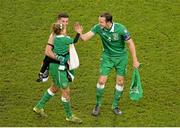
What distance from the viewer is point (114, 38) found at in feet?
35.8

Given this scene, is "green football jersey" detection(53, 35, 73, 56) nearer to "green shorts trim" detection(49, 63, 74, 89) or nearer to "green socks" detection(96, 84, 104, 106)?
"green shorts trim" detection(49, 63, 74, 89)

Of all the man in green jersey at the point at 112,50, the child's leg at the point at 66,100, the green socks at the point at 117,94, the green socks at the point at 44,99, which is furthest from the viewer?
the green socks at the point at 117,94

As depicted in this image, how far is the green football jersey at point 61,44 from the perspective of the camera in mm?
10406

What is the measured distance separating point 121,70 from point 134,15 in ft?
18.0

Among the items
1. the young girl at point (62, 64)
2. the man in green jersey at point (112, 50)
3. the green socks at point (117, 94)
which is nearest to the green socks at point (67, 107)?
the young girl at point (62, 64)

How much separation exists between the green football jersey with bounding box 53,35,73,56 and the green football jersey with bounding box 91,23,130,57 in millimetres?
852

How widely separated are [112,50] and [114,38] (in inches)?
11.5

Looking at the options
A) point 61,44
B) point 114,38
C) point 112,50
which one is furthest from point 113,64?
point 61,44

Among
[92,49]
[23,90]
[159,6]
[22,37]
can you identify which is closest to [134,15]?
[159,6]

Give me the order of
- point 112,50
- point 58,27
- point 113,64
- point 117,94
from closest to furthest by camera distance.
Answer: point 58,27
point 112,50
point 113,64
point 117,94

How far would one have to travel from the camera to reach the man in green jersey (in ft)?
35.5

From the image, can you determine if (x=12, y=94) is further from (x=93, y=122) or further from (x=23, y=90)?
(x=93, y=122)

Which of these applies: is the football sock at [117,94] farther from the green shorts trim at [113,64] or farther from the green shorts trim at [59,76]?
the green shorts trim at [59,76]

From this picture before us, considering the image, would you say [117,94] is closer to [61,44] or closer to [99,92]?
[99,92]
